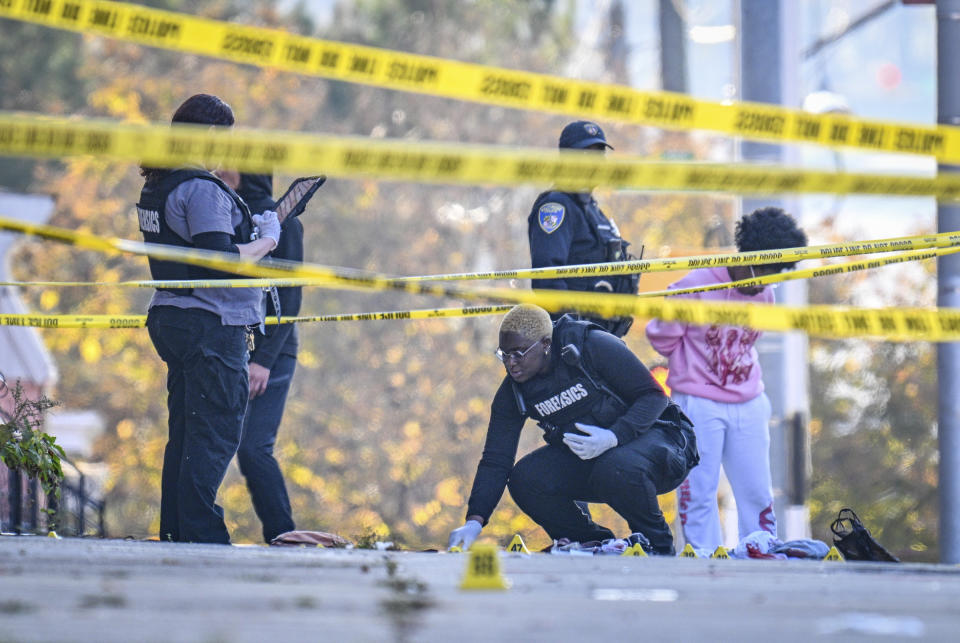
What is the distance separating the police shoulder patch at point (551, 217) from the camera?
6504 mm

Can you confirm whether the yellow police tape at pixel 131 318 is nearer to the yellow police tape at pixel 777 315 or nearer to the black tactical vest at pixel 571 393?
the black tactical vest at pixel 571 393

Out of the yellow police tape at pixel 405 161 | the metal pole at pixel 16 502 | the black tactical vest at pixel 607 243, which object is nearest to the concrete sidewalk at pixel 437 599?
the yellow police tape at pixel 405 161

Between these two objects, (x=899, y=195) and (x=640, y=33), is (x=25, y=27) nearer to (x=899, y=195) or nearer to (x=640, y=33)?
(x=640, y=33)

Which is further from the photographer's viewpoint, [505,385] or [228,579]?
[505,385]

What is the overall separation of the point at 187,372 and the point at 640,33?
1433 inches

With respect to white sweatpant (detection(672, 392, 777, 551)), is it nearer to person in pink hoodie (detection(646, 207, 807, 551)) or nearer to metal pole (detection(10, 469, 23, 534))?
person in pink hoodie (detection(646, 207, 807, 551))

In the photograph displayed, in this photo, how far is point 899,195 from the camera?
462 centimetres

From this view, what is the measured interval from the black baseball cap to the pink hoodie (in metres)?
0.76

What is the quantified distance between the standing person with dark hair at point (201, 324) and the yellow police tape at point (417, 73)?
669 mm

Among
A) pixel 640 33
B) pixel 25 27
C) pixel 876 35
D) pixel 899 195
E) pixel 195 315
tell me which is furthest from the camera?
pixel 876 35

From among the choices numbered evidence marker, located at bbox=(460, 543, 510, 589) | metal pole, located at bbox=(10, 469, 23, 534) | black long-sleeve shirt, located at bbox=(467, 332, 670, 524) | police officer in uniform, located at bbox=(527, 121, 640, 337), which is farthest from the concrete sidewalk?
metal pole, located at bbox=(10, 469, 23, 534)

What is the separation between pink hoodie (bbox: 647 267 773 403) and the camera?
261 inches

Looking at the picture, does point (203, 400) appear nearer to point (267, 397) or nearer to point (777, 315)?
point (267, 397)

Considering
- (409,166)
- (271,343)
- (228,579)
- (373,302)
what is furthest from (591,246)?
(373,302)
